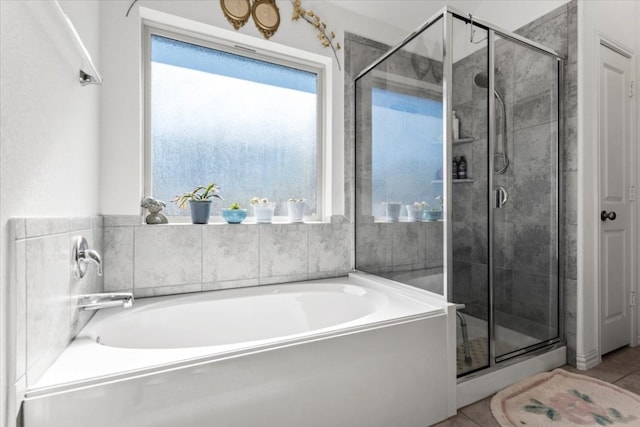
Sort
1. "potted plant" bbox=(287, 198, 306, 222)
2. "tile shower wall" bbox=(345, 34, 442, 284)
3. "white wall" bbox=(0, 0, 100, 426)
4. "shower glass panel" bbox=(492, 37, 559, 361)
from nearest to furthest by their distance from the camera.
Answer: "white wall" bbox=(0, 0, 100, 426) < "tile shower wall" bbox=(345, 34, 442, 284) < "shower glass panel" bbox=(492, 37, 559, 361) < "potted plant" bbox=(287, 198, 306, 222)

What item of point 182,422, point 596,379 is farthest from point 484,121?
point 182,422

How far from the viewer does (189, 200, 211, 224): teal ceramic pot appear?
1.83 m

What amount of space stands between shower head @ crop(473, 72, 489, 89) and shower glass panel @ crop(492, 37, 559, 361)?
0.09 m

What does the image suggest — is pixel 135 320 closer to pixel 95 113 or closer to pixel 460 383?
pixel 95 113

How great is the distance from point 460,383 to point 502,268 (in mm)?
710

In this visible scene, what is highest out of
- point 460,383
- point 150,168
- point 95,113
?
point 95,113

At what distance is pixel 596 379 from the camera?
70.6 inches

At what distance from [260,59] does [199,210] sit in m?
1.16

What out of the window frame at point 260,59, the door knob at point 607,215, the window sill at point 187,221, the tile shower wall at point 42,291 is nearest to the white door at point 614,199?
the door knob at point 607,215

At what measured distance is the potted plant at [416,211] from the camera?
174cm

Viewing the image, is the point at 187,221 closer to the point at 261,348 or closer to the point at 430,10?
the point at 261,348

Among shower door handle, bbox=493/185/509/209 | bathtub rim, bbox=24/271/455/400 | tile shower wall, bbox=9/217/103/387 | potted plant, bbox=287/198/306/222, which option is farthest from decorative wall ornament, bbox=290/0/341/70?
tile shower wall, bbox=9/217/103/387

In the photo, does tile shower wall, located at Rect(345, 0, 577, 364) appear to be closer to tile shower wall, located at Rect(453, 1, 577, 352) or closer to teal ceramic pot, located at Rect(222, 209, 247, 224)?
tile shower wall, located at Rect(453, 1, 577, 352)

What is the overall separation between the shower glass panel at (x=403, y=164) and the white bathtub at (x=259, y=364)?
23cm
